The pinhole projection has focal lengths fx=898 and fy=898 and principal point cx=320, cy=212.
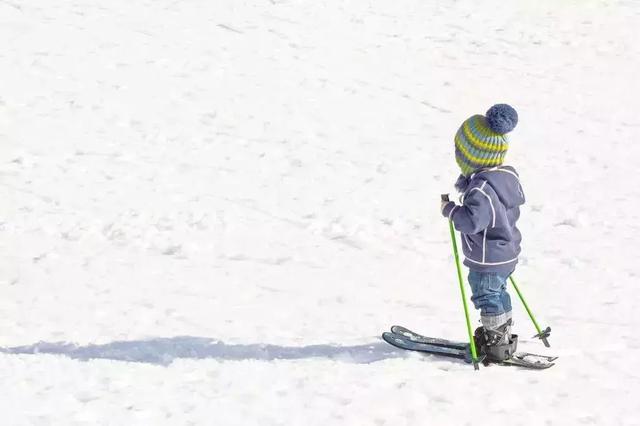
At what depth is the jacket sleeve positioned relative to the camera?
604 cm

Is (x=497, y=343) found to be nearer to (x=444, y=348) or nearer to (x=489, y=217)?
(x=444, y=348)

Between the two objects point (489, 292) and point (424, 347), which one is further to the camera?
point (424, 347)

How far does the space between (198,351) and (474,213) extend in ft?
8.09

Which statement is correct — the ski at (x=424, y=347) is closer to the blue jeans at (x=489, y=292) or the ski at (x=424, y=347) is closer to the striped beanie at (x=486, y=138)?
the blue jeans at (x=489, y=292)

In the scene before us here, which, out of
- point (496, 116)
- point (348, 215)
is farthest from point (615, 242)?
point (496, 116)

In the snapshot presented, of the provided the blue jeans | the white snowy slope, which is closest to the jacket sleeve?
the blue jeans

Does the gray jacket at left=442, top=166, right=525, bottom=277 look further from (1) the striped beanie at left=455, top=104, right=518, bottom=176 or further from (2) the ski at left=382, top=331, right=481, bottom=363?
(2) the ski at left=382, top=331, right=481, bottom=363

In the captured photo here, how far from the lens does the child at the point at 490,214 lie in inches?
239

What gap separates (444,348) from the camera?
22.6 ft

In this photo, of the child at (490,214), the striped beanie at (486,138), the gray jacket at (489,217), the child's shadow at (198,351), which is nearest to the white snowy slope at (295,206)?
the child's shadow at (198,351)

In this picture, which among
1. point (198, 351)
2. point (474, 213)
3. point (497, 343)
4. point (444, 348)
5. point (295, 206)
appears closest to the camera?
point (474, 213)

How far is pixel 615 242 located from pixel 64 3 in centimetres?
1166

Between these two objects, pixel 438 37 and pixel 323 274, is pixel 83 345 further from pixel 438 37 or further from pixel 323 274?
pixel 438 37

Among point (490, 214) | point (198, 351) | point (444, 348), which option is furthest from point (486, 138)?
point (198, 351)
